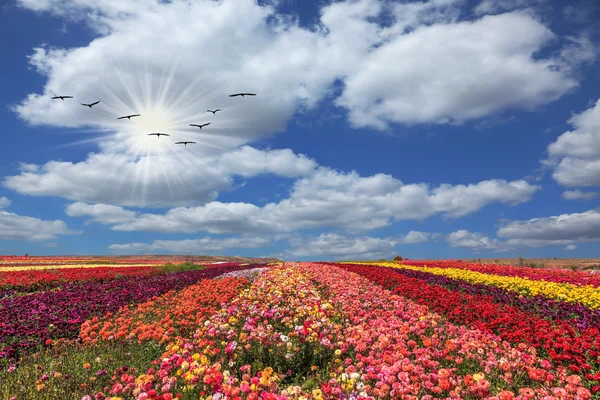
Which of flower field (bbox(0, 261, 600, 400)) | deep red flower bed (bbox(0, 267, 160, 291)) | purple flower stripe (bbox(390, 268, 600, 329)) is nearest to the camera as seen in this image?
flower field (bbox(0, 261, 600, 400))

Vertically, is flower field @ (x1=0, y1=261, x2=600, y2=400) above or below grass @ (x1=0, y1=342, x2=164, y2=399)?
above

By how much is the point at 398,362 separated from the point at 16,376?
6.38 metres

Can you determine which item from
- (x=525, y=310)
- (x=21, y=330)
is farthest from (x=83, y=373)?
(x=525, y=310)

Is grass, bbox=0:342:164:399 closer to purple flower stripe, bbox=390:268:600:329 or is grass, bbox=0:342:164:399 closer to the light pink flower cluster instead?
the light pink flower cluster

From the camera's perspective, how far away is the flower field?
15.0 ft

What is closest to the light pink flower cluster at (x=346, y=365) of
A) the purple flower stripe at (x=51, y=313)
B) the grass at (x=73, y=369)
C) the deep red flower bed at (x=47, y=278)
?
the grass at (x=73, y=369)

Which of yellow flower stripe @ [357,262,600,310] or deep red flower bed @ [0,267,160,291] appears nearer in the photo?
yellow flower stripe @ [357,262,600,310]

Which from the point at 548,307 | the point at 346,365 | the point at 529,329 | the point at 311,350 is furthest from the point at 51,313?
the point at 548,307

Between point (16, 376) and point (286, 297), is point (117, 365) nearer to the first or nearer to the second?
point (16, 376)

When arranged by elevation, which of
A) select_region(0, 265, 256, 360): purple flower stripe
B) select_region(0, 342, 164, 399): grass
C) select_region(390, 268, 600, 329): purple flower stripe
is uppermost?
select_region(390, 268, 600, 329): purple flower stripe

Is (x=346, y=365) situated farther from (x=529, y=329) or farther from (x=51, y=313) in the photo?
(x=51, y=313)

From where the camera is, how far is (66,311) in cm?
1198

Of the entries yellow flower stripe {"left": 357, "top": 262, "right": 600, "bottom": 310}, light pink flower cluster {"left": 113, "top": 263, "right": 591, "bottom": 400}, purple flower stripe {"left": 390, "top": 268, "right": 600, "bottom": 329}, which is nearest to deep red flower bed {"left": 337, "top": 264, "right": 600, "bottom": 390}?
light pink flower cluster {"left": 113, "top": 263, "right": 591, "bottom": 400}

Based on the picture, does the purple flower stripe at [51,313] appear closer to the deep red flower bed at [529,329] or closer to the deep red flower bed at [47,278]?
the deep red flower bed at [47,278]
